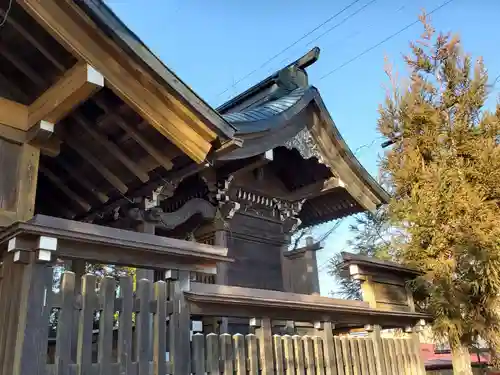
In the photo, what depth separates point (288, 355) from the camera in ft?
15.3

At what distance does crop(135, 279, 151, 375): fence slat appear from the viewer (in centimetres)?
353

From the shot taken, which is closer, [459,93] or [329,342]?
[329,342]

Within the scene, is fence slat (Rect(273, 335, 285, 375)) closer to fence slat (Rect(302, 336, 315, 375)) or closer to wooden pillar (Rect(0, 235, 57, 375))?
fence slat (Rect(302, 336, 315, 375))

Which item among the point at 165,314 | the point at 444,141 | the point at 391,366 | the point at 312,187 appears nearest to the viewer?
the point at 165,314

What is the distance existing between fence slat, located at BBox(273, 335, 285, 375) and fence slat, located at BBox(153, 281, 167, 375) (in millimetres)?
1283

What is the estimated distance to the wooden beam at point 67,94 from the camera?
12.4ft

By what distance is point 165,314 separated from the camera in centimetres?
378

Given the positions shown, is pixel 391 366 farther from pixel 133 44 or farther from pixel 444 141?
pixel 133 44

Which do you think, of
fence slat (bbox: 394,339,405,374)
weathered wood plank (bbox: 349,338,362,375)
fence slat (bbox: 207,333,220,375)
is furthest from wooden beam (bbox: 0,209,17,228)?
fence slat (bbox: 394,339,405,374)

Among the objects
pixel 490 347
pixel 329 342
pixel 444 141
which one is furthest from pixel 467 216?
pixel 329 342

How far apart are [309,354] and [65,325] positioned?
261cm

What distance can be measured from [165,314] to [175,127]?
1.62 meters

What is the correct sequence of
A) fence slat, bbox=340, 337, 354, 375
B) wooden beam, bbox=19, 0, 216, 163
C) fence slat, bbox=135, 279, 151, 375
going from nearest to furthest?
fence slat, bbox=135, 279, 151, 375, wooden beam, bbox=19, 0, 216, 163, fence slat, bbox=340, 337, 354, 375

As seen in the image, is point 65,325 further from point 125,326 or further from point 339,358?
point 339,358
